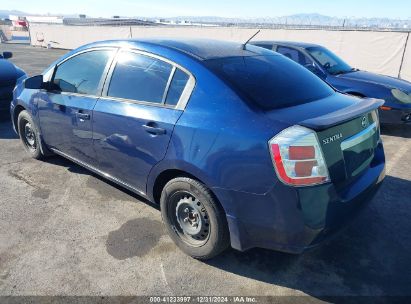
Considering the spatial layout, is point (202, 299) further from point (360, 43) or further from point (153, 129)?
point (360, 43)

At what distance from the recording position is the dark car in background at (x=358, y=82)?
595 cm

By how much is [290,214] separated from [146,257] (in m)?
1.34

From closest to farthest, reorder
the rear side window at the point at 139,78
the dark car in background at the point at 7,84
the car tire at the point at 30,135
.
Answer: the rear side window at the point at 139,78 < the car tire at the point at 30,135 < the dark car in background at the point at 7,84

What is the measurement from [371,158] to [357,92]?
367 cm

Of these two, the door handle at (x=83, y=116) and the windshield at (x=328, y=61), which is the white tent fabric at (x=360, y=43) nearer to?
the windshield at (x=328, y=61)

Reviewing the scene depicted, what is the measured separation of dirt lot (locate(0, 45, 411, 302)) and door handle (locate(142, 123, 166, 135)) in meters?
1.01

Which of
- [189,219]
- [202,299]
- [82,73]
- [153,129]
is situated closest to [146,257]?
[189,219]

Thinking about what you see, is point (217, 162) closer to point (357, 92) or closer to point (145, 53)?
point (145, 53)

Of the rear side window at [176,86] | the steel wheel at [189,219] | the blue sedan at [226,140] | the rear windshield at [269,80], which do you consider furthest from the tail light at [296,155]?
the rear side window at [176,86]

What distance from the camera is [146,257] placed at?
9.51 feet

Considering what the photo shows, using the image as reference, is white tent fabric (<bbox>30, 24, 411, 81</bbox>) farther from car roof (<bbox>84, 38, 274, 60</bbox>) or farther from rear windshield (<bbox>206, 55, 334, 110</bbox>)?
rear windshield (<bbox>206, 55, 334, 110</bbox>)

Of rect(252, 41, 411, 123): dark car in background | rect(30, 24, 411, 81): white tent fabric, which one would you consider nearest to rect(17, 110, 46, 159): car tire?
rect(252, 41, 411, 123): dark car in background

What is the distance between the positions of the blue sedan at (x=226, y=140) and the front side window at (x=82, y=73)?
2cm

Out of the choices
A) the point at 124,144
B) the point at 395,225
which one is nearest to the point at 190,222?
the point at 124,144
